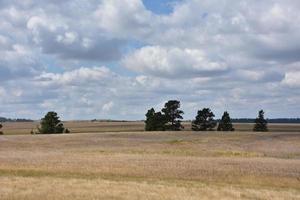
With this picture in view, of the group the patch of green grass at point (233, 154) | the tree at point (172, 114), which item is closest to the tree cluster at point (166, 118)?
the tree at point (172, 114)

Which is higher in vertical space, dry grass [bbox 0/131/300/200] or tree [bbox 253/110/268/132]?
tree [bbox 253/110/268/132]

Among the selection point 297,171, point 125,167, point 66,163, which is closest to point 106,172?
point 125,167

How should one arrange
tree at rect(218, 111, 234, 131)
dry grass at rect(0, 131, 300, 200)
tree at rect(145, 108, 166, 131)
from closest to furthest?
dry grass at rect(0, 131, 300, 200)
tree at rect(145, 108, 166, 131)
tree at rect(218, 111, 234, 131)

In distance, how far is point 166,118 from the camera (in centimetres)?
13662

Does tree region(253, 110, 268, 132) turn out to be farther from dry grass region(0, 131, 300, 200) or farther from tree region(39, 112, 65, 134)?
dry grass region(0, 131, 300, 200)

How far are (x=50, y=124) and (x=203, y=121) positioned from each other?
3670 cm

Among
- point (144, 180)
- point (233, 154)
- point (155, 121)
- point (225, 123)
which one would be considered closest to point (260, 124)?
point (225, 123)

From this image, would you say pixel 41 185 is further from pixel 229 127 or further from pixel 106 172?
pixel 229 127

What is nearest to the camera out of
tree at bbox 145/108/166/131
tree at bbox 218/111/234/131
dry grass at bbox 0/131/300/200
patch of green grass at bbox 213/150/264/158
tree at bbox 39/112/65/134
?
dry grass at bbox 0/131/300/200

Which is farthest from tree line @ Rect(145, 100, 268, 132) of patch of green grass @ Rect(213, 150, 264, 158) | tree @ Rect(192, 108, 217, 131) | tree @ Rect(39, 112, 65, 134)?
patch of green grass @ Rect(213, 150, 264, 158)

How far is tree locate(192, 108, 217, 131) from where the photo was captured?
137500 mm

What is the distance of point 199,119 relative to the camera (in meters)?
138

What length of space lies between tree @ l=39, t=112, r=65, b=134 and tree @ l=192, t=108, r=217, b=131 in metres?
32.5

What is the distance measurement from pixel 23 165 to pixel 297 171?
19027 millimetres
